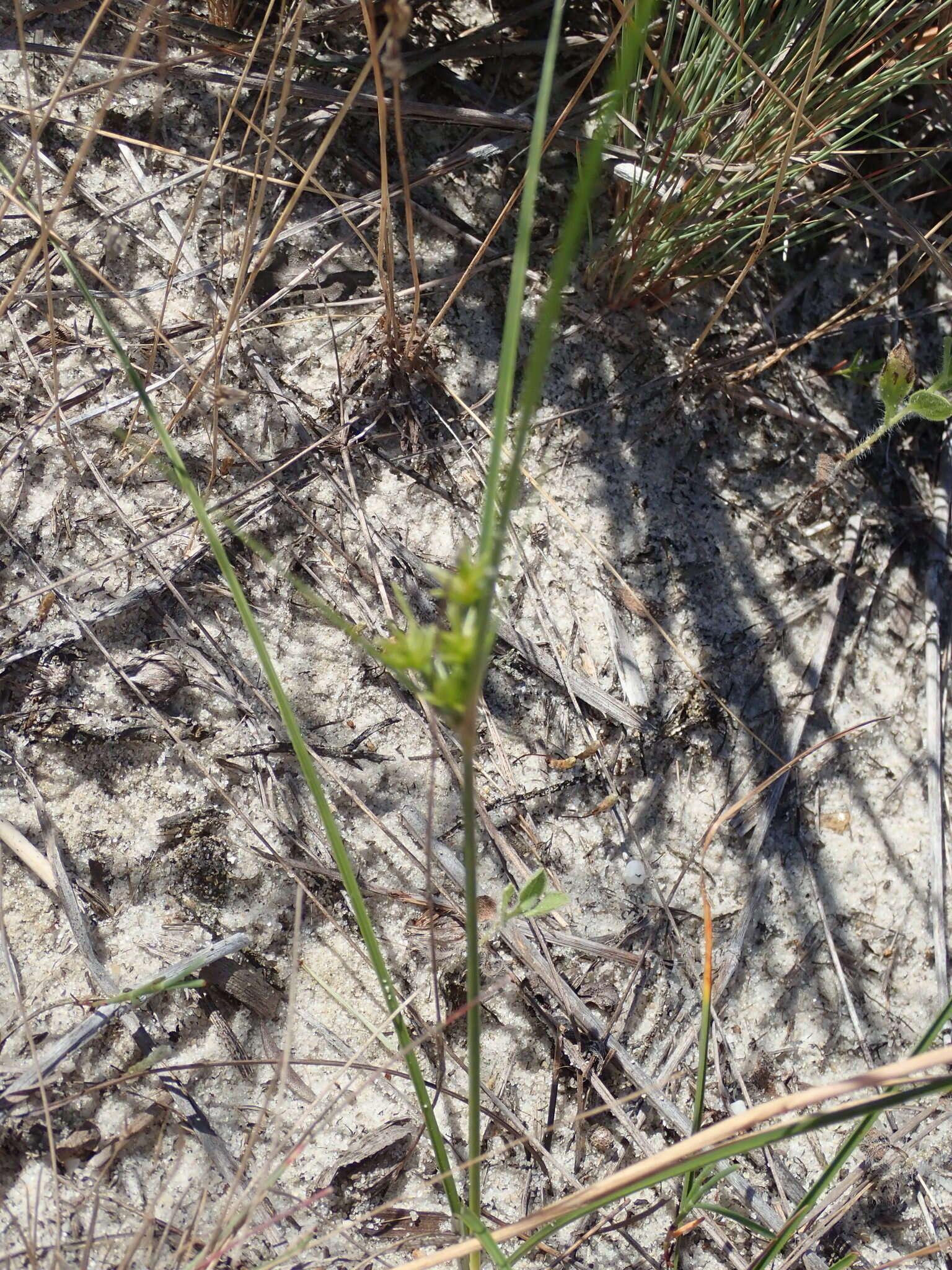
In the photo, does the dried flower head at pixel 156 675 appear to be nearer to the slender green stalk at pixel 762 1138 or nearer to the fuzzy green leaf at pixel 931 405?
the slender green stalk at pixel 762 1138

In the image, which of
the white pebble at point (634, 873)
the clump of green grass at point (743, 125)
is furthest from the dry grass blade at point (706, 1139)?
the clump of green grass at point (743, 125)

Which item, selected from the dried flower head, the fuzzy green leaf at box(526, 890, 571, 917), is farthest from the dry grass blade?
the dried flower head

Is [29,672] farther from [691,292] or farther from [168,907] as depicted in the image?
[691,292]

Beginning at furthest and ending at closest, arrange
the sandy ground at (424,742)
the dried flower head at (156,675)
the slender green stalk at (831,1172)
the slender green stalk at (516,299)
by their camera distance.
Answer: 1. the dried flower head at (156,675)
2. the sandy ground at (424,742)
3. the slender green stalk at (831,1172)
4. the slender green stalk at (516,299)

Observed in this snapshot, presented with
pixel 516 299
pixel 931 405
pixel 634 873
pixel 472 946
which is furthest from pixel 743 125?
pixel 472 946

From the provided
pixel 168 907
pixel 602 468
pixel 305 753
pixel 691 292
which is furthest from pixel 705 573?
pixel 168 907

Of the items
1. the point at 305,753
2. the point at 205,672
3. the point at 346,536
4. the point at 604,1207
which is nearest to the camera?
the point at 305,753

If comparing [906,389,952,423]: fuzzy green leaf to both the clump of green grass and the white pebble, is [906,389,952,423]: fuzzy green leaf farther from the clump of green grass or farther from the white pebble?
the white pebble
